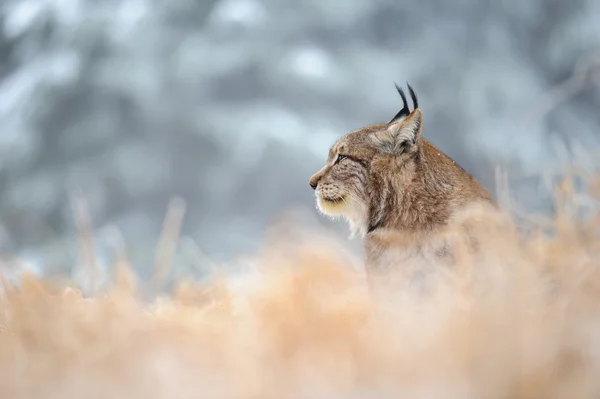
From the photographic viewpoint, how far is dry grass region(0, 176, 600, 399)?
1458 mm

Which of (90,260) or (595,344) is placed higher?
(90,260)

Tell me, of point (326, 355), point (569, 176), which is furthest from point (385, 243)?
point (326, 355)

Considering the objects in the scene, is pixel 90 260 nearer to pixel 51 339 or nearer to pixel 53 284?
pixel 51 339

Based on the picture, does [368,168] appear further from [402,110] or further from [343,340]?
[343,340]

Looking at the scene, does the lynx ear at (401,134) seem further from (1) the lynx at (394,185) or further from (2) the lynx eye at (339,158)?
(2) the lynx eye at (339,158)

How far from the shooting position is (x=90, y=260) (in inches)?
88.0

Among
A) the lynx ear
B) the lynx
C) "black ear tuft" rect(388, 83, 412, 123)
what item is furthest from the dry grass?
"black ear tuft" rect(388, 83, 412, 123)

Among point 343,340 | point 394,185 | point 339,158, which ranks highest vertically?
point 339,158

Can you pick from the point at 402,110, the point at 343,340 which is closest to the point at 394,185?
the point at 402,110

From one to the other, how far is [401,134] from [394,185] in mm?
291

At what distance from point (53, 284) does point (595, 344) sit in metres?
2.14

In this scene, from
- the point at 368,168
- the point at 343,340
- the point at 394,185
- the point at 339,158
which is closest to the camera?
the point at 343,340

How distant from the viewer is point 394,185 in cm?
366

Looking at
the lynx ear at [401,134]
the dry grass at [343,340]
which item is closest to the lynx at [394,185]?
the lynx ear at [401,134]
